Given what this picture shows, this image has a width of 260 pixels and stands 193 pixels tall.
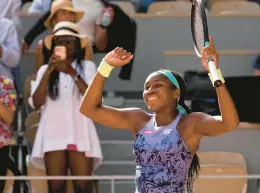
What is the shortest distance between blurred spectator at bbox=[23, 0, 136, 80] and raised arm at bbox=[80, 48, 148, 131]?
3509 mm

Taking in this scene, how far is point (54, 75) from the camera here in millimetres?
7047

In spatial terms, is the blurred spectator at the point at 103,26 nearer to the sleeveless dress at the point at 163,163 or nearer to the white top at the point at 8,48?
the white top at the point at 8,48

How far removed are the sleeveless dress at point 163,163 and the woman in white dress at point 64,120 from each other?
7.79 ft

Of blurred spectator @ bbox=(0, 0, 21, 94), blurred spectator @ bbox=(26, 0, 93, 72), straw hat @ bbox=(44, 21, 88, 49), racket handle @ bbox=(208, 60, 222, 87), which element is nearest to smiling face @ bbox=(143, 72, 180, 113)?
racket handle @ bbox=(208, 60, 222, 87)

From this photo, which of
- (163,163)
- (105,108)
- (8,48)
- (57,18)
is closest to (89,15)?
(57,18)

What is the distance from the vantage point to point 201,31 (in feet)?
15.0

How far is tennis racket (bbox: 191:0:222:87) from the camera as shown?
4.05m

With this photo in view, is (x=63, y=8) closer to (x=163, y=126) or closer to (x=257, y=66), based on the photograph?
(x=257, y=66)

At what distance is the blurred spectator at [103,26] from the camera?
27.1 ft

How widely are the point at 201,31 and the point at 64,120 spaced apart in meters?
2.66

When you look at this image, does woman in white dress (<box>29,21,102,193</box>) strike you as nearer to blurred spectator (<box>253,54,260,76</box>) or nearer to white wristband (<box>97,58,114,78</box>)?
blurred spectator (<box>253,54,260,76</box>)

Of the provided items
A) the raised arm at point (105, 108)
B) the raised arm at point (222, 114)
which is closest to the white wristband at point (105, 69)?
the raised arm at point (105, 108)

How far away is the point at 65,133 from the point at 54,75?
466 mm

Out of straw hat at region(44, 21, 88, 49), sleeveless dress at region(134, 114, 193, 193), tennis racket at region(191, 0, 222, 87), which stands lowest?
sleeveless dress at region(134, 114, 193, 193)
